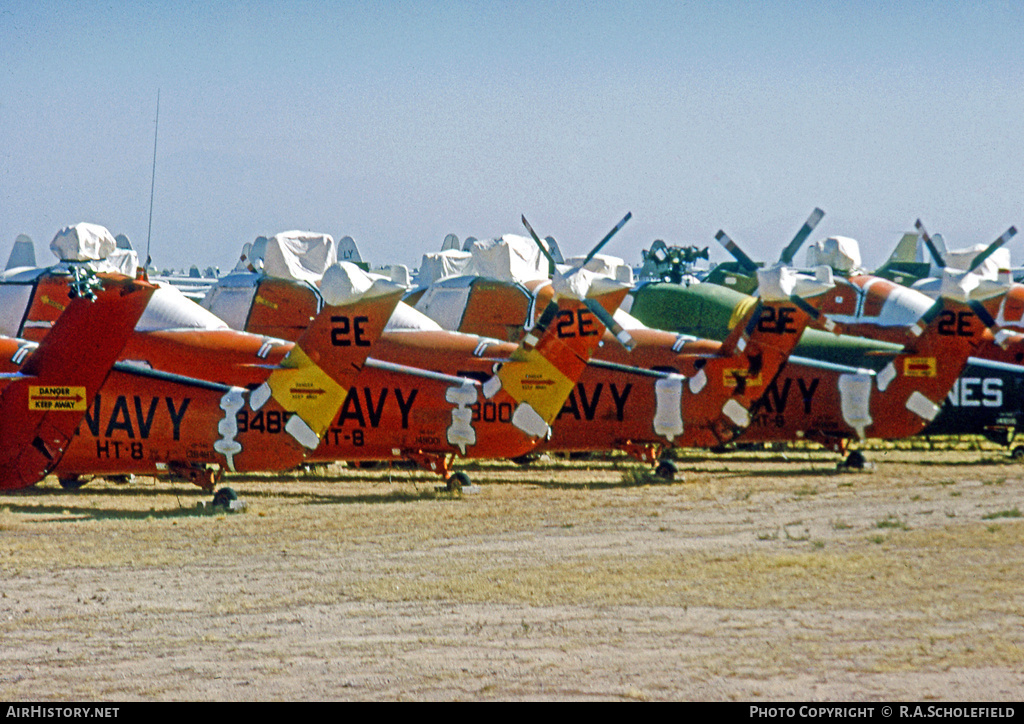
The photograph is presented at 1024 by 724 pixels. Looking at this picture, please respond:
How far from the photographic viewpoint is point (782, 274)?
1759 cm

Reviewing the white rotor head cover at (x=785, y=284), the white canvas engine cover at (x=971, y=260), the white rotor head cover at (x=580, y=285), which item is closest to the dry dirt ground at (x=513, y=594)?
the white rotor head cover at (x=580, y=285)

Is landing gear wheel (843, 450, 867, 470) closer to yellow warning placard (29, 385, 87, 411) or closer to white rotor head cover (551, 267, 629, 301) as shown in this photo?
white rotor head cover (551, 267, 629, 301)

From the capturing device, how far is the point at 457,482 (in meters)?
16.0

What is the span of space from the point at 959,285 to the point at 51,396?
506 inches

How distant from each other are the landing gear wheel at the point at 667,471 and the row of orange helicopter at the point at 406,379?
0.15ft

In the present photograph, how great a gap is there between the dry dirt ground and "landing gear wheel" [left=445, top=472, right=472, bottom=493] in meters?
0.16

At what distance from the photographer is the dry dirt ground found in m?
7.34

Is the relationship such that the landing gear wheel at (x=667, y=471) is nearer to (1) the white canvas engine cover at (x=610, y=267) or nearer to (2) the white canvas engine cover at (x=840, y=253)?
(1) the white canvas engine cover at (x=610, y=267)

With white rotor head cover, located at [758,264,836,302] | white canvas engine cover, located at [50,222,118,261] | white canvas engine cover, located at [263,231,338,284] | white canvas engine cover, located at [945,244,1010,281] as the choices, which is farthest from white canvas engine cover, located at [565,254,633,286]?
white canvas engine cover, located at [945,244,1010,281]

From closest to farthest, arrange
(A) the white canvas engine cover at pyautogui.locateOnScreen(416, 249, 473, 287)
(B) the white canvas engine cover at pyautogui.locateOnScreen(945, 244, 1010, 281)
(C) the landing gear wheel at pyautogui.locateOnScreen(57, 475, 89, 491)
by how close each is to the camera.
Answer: (C) the landing gear wheel at pyautogui.locateOnScreen(57, 475, 89, 491), (A) the white canvas engine cover at pyautogui.locateOnScreen(416, 249, 473, 287), (B) the white canvas engine cover at pyautogui.locateOnScreen(945, 244, 1010, 281)

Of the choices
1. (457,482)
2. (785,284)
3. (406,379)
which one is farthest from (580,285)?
(785,284)

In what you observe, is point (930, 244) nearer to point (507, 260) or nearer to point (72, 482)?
point (507, 260)

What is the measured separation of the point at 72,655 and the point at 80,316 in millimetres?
6466
